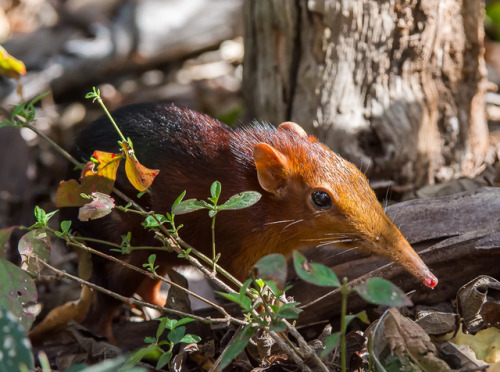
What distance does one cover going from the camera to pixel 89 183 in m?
3.66

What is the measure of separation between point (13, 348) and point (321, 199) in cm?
201

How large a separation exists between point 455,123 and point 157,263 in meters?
2.71

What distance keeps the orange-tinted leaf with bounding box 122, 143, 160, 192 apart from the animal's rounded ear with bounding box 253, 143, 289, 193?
27.5 inches

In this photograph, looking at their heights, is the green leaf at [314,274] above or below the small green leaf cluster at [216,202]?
below

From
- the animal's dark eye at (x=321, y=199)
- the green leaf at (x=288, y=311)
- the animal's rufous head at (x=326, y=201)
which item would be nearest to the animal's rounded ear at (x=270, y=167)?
the animal's rufous head at (x=326, y=201)

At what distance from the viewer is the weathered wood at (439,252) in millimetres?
4078

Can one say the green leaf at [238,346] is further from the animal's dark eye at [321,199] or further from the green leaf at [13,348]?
the animal's dark eye at [321,199]

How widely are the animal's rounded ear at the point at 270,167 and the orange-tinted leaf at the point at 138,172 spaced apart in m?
0.70

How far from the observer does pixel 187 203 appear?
329cm

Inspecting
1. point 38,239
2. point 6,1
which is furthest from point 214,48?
point 38,239

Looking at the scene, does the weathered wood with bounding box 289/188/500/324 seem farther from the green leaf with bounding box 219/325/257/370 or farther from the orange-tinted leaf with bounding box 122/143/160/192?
the orange-tinted leaf with bounding box 122/143/160/192

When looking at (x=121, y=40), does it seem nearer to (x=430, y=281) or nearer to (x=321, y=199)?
(x=321, y=199)

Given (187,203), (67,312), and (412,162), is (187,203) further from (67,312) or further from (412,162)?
(412,162)

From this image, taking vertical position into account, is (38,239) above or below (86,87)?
above
